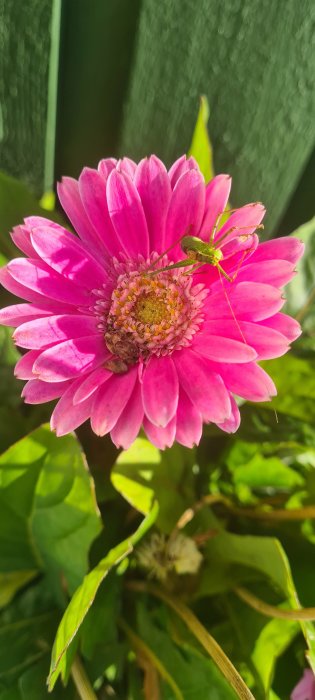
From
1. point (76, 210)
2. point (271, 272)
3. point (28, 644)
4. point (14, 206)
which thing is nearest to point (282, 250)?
point (271, 272)

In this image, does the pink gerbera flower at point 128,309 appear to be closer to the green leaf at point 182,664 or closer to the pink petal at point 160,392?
the pink petal at point 160,392

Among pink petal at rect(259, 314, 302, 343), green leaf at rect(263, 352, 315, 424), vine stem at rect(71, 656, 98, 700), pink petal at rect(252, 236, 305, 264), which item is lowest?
vine stem at rect(71, 656, 98, 700)

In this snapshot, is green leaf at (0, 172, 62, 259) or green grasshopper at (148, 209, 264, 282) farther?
green leaf at (0, 172, 62, 259)

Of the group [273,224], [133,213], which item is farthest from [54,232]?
[273,224]

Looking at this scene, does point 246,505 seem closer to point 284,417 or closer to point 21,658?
point 284,417

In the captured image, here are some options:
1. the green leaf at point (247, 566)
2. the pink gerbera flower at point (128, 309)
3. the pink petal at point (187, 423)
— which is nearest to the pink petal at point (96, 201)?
the pink gerbera flower at point (128, 309)

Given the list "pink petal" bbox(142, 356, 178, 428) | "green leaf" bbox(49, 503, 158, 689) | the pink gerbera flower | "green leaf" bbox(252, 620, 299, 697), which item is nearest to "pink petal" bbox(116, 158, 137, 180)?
the pink gerbera flower

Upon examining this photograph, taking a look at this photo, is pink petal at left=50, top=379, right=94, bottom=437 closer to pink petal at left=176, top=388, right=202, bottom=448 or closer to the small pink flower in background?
pink petal at left=176, top=388, right=202, bottom=448
